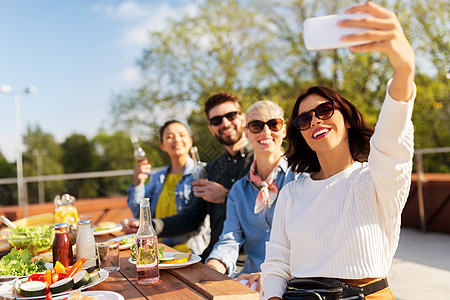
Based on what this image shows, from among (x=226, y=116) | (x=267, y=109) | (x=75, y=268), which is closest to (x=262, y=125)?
(x=267, y=109)

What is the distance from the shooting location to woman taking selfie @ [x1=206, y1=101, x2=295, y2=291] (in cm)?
230

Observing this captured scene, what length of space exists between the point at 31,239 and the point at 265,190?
127 cm

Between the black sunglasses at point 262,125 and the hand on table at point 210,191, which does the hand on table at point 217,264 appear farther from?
the black sunglasses at point 262,125

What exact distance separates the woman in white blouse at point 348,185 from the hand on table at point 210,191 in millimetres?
923

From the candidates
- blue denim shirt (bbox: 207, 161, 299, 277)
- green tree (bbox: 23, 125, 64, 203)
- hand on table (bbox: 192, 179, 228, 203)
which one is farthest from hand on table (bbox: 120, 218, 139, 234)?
green tree (bbox: 23, 125, 64, 203)

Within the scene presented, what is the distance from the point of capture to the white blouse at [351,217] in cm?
124

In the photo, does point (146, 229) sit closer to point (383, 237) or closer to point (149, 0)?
→ point (383, 237)

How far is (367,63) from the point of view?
1459 cm

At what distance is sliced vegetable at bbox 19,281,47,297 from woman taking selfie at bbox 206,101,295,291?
979 mm

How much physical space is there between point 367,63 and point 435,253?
10.5m

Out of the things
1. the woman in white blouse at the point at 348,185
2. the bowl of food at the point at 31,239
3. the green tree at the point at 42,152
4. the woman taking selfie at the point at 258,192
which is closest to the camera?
the woman in white blouse at the point at 348,185

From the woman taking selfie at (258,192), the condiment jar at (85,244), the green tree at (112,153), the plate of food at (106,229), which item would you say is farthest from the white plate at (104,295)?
the green tree at (112,153)

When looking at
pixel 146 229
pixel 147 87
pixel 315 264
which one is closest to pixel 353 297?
pixel 315 264

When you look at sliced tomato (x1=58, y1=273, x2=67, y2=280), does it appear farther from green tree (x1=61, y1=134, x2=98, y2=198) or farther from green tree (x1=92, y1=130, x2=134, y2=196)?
green tree (x1=61, y1=134, x2=98, y2=198)
